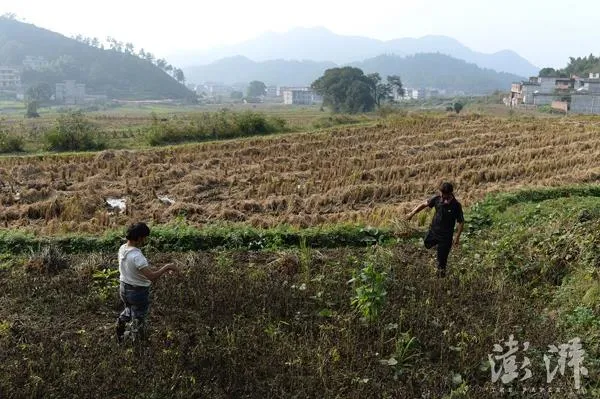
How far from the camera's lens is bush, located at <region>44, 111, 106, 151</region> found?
22062mm

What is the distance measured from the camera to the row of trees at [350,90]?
66.0m

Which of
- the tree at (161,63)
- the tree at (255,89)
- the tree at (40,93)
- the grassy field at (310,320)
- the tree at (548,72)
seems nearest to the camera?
the grassy field at (310,320)

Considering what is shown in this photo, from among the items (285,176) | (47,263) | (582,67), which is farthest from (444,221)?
(582,67)

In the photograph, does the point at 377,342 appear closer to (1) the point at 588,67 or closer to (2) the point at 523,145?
(2) the point at 523,145

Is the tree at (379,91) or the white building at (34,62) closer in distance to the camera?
the tree at (379,91)

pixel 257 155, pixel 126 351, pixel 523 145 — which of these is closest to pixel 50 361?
pixel 126 351

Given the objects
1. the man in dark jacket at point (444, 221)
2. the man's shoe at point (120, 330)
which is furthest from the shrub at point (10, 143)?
the man in dark jacket at point (444, 221)

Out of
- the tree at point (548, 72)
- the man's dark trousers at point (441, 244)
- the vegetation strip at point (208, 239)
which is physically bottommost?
the vegetation strip at point (208, 239)

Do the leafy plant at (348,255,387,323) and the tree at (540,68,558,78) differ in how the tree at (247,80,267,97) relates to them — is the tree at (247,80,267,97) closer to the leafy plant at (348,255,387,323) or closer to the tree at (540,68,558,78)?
the tree at (540,68,558,78)

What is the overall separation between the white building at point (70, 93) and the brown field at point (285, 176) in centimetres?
7875

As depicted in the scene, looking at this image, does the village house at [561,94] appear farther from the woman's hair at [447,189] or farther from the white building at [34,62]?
the white building at [34,62]

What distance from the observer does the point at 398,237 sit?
9.25m

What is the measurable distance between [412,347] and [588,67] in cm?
11713

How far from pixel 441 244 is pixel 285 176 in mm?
8995
